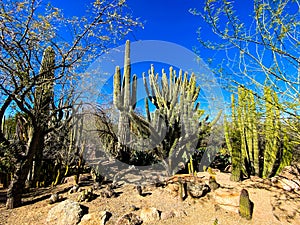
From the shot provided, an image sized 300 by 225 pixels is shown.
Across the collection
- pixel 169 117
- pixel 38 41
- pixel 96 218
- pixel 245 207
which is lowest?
pixel 96 218

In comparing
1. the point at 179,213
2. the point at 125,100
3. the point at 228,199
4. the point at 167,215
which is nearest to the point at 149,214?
the point at 167,215

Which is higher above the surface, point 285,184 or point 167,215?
point 285,184

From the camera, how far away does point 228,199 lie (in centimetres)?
338

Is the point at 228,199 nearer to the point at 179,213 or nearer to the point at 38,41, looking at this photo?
the point at 179,213

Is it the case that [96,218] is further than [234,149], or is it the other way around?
[234,149]

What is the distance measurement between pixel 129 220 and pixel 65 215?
108 centimetres

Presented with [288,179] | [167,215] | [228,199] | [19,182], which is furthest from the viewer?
[19,182]

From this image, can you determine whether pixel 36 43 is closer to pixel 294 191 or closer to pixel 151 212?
pixel 151 212

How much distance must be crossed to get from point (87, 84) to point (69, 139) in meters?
2.62

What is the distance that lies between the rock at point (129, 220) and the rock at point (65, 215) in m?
0.74

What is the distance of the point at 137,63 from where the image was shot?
7.88 m

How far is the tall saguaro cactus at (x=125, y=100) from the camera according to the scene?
20.5ft

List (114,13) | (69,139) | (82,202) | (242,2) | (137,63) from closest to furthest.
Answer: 1. (242,2)
2. (114,13)
3. (82,202)
4. (69,139)
5. (137,63)

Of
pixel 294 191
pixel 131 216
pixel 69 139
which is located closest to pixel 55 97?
pixel 69 139
